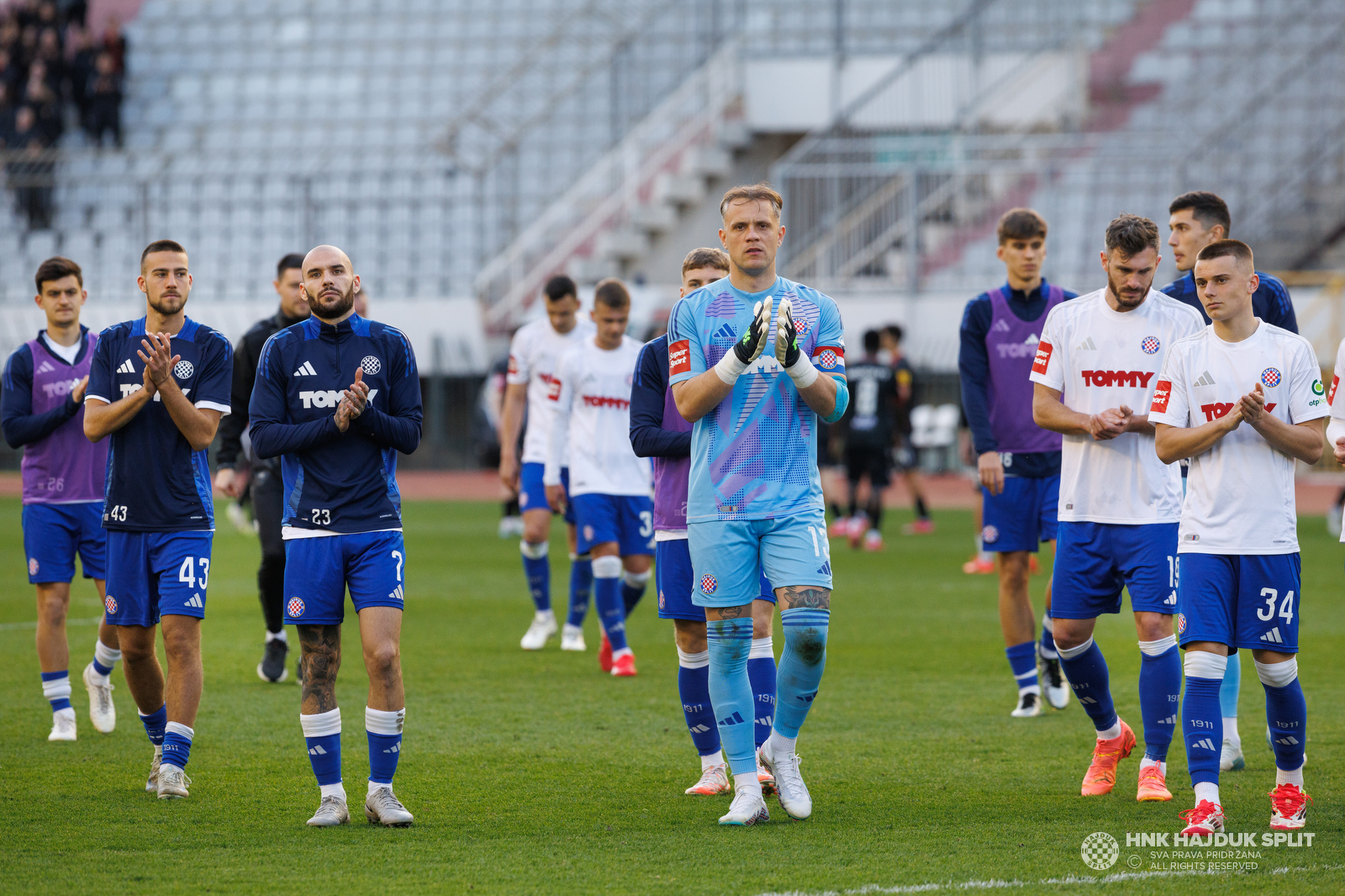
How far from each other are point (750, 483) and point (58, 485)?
12.0 feet

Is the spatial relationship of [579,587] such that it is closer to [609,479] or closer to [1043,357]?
[609,479]

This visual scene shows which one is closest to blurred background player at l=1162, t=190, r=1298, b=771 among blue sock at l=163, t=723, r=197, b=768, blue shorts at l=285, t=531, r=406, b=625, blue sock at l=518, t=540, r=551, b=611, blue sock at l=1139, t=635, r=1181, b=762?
blue sock at l=1139, t=635, r=1181, b=762

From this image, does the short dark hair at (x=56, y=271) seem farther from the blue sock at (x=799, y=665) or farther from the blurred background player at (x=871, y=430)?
the blurred background player at (x=871, y=430)

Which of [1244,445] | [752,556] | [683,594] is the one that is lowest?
[683,594]

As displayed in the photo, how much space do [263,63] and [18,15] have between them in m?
4.46

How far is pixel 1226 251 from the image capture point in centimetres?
538

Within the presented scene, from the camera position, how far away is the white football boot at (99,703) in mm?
7488

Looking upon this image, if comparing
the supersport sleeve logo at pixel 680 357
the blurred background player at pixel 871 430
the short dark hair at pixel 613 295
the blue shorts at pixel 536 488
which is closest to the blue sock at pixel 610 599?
the blue shorts at pixel 536 488

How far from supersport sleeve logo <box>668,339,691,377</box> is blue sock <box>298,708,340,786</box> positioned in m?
1.69

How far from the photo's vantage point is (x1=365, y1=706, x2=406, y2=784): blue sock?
5.57m

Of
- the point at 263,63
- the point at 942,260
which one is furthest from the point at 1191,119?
the point at 263,63

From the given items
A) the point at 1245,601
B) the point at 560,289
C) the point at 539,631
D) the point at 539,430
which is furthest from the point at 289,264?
the point at 1245,601

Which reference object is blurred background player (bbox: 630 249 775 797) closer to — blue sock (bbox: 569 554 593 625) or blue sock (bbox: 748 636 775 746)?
blue sock (bbox: 748 636 775 746)

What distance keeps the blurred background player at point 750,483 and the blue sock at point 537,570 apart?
15.7 ft
